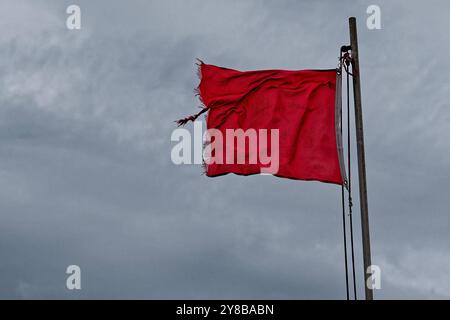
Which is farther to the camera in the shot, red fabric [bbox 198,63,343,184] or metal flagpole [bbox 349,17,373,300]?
red fabric [bbox 198,63,343,184]

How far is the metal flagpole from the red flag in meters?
0.73

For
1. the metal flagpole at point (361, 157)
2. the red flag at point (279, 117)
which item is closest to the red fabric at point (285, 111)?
the red flag at point (279, 117)

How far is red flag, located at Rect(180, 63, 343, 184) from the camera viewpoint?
26656 millimetres

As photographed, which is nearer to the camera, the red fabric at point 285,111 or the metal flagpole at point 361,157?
the metal flagpole at point 361,157

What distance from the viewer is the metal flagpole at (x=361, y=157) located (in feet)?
82.3

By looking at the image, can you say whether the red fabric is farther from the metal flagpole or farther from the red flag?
the metal flagpole

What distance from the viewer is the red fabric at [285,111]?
26625 millimetres

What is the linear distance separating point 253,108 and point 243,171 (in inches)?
64.3

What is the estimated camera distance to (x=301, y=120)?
1071 inches

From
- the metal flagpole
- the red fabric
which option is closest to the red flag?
the red fabric

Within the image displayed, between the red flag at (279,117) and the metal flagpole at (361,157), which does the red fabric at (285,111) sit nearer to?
the red flag at (279,117)

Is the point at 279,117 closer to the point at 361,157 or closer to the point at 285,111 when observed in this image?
the point at 285,111
